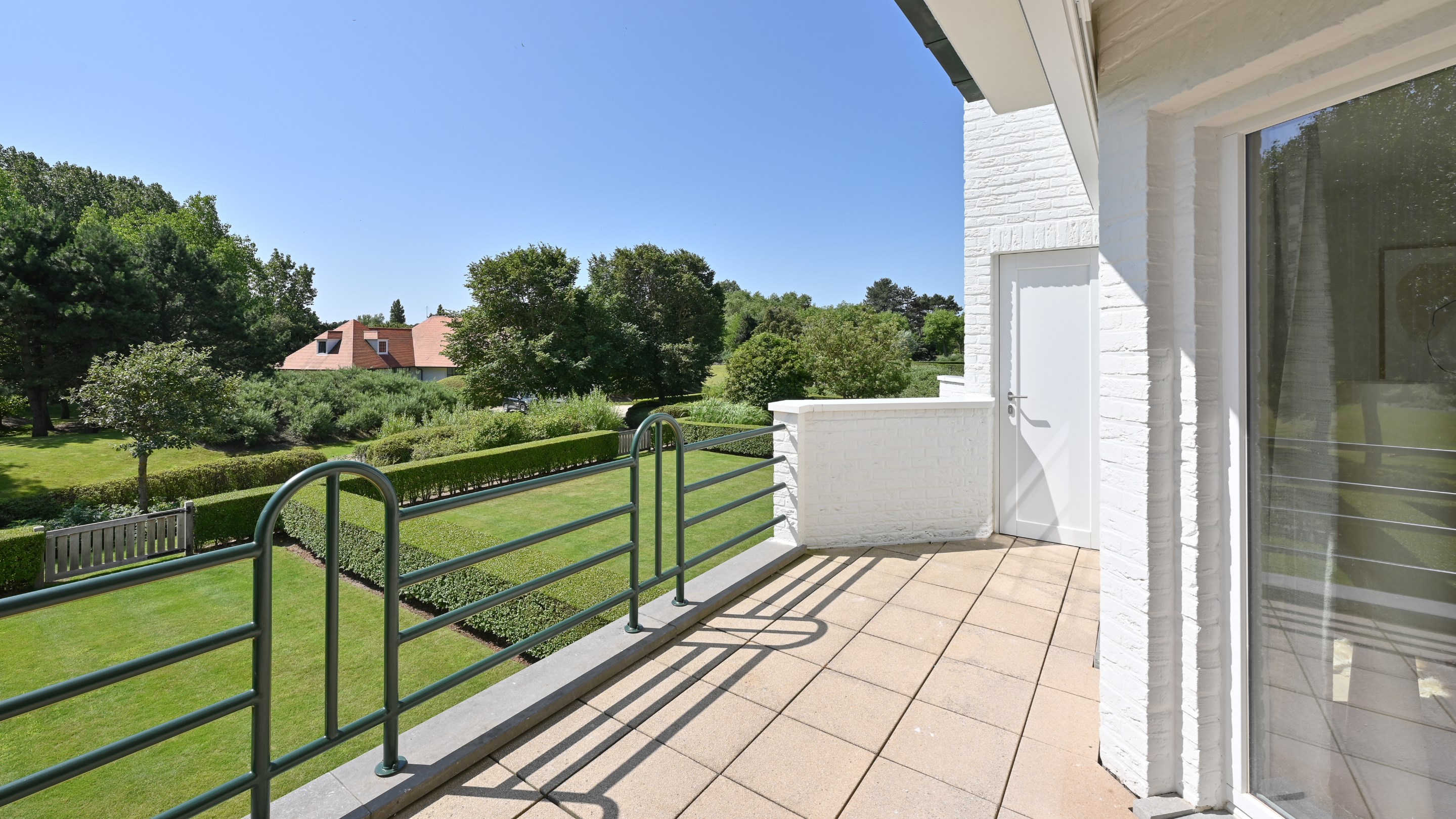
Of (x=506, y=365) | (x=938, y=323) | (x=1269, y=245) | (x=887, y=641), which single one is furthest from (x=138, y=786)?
(x=938, y=323)

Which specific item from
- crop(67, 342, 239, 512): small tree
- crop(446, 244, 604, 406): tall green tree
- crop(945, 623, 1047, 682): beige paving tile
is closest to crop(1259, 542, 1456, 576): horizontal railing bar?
crop(945, 623, 1047, 682): beige paving tile

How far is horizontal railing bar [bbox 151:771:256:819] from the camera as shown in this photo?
1296mm

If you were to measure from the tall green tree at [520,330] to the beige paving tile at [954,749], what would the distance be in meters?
18.6

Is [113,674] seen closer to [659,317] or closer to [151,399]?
[151,399]

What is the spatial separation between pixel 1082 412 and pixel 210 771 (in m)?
5.50

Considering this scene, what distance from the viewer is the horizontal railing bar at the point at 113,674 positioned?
3.48 ft

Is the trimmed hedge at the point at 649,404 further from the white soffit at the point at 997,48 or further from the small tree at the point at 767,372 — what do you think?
the white soffit at the point at 997,48

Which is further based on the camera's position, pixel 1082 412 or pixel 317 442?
pixel 317 442

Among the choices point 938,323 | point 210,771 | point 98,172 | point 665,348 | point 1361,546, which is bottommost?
point 210,771

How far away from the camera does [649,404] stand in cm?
2194

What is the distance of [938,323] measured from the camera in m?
38.6

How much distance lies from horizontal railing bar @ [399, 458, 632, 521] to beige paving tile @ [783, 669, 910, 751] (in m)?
1.19

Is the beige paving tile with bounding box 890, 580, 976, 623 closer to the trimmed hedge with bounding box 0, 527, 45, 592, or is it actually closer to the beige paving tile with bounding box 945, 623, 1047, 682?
the beige paving tile with bounding box 945, 623, 1047, 682

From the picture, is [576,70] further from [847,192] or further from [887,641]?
[847,192]
